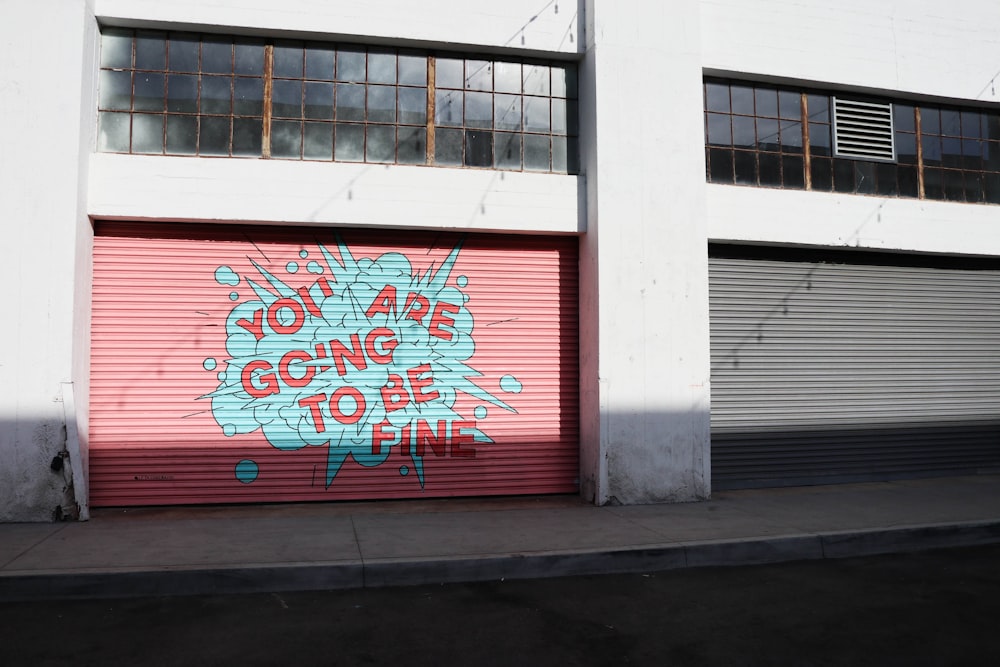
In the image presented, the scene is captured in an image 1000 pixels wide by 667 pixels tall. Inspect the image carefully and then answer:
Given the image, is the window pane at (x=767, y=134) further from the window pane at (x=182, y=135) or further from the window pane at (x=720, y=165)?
the window pane at (x=182, y=135)

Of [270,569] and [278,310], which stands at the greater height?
[278,310]

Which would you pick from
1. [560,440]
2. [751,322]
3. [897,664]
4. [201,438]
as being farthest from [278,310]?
[897,664]

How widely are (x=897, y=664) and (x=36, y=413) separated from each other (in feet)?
24.9

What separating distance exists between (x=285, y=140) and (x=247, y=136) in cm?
41

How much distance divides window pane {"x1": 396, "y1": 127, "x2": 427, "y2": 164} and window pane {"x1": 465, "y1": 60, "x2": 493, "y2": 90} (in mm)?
860

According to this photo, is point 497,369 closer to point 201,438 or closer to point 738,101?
point 201,438

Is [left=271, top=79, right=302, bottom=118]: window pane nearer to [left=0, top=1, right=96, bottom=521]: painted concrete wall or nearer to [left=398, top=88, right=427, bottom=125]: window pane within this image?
[left=398, top=88, right=427, bottom=125]: window pane

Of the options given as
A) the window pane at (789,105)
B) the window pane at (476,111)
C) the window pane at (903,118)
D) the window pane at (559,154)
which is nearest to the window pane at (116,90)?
the window pane at (476,111)

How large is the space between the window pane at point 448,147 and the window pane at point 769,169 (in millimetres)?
3977

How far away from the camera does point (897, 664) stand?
165 inches

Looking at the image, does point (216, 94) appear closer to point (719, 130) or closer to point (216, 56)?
point (216, 56)

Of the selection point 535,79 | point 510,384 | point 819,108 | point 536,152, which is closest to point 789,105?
point 819,108

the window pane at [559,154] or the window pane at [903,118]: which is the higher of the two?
the window pane at [903,118]

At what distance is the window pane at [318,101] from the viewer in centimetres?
852
